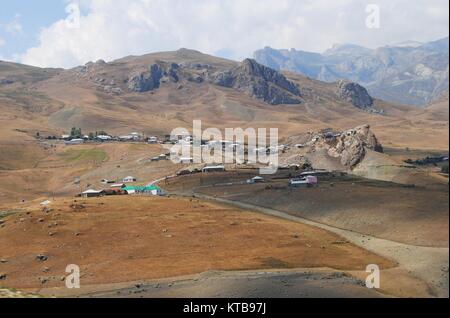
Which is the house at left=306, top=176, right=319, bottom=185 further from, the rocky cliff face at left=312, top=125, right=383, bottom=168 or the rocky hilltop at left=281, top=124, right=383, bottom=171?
the rocky cliff face at left=312, top=125, right=383, bottom=168

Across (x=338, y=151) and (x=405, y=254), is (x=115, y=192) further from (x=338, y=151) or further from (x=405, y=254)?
(x=405, y=254)

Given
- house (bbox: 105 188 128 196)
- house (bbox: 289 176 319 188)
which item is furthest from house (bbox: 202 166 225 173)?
house (bbox: 289 176 319 188)

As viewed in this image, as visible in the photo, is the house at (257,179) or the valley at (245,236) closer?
the valley at (245,236)

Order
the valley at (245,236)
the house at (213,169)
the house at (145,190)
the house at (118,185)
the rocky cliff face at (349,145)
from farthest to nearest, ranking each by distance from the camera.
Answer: the house at (213,169) < the rocky cliff face at (349,145) < the house at (118,185) < the house at (145,190) < the valley at (245,236)

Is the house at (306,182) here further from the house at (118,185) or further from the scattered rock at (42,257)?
the scattered rock at (42,257)

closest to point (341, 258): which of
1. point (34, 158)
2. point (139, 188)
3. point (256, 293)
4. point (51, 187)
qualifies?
point (256, 293)

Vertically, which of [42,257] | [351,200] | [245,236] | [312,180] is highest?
[312,180]

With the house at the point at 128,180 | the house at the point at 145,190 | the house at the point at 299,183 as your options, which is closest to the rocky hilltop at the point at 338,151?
the house at the point at 299,183

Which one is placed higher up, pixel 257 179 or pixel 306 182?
pixel 306 182

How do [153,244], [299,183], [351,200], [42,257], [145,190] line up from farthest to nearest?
[145,190] → [299,183] → [351,200] → [153,244] → [42,257]

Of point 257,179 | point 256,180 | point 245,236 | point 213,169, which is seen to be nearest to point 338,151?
point 257,179

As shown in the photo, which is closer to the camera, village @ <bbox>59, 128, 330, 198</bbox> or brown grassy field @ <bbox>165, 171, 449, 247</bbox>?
brown grassy field @ <bbox>165, 171, 449, 247</bbox>
